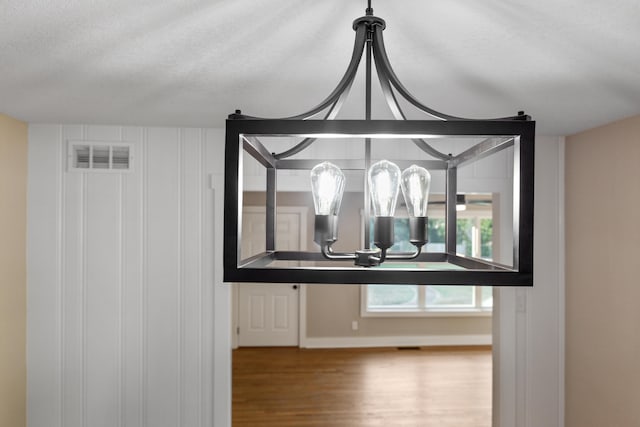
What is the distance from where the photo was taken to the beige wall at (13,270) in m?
2.39

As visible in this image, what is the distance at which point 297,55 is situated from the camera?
151cm

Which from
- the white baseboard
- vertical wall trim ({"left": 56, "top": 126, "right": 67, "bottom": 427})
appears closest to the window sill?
the white baseboard

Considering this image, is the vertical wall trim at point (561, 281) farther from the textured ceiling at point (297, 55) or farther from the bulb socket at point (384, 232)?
the bulb socket at point (384, 232)

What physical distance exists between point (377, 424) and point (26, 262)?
9.80 ft

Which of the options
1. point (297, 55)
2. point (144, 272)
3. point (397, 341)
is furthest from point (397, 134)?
point (397, 341)

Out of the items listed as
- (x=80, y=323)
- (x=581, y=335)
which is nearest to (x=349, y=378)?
(x=581, y=335)

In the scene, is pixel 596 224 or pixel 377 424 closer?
pixel 596 224

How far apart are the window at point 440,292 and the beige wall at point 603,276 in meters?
3.01

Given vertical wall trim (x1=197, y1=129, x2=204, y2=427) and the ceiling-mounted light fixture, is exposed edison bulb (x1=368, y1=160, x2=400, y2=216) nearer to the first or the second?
the ceiling-mounted light fixture

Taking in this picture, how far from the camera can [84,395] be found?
8.74 ft

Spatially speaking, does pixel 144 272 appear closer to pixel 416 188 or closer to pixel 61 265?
pixel 61 265

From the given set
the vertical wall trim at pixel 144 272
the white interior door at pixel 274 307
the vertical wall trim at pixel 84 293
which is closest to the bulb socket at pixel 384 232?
the vertical wall trim at pixel 144 272

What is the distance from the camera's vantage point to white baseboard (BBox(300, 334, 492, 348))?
5680 millimetres

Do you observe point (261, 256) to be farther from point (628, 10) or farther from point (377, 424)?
point (377, 424)
